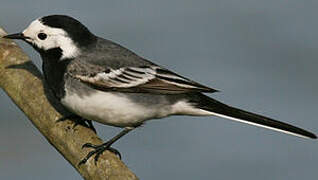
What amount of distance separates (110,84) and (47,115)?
Answer: 509 millimetres

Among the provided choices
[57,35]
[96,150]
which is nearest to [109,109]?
[96,150]

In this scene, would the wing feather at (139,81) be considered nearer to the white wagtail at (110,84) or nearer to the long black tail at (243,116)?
the white wagtail at (110,84)

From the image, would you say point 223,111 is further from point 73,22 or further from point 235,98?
point 235,98

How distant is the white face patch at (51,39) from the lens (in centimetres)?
582

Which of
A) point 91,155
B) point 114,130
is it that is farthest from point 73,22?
point 114,130

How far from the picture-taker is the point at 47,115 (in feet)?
18.6

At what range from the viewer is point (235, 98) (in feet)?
31.8

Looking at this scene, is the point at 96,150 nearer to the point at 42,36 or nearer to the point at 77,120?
the point at 77,120

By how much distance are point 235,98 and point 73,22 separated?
420 cm

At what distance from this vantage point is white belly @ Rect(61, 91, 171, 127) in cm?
560

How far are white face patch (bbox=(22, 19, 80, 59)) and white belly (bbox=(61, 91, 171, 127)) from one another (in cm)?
40

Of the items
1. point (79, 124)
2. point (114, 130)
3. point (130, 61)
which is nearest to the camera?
point (79, 124)

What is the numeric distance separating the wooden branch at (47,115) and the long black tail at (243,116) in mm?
905

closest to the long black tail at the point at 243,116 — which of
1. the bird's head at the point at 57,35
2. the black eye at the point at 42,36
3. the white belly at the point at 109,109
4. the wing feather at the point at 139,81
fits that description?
the wing feather at the point at 139,81
